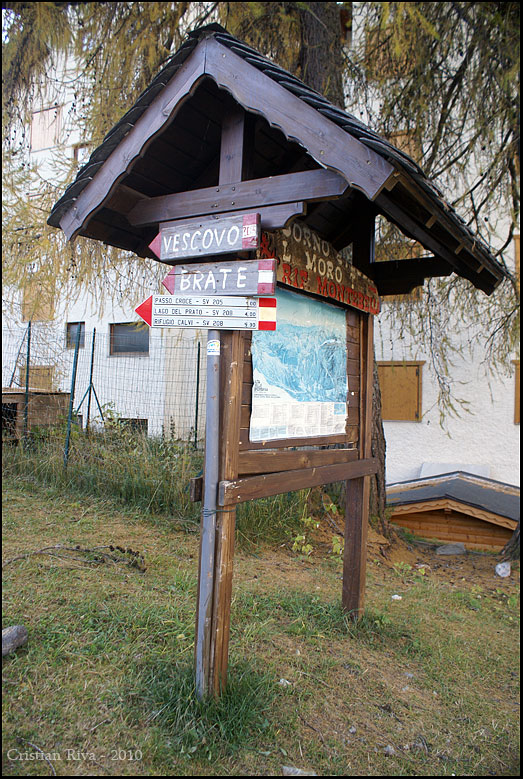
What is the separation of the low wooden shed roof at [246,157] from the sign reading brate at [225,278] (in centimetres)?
24

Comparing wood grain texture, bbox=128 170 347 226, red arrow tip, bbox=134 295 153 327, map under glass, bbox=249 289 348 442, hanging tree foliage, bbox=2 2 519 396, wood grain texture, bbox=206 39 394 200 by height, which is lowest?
map under glass, bbox=249 289 348 442

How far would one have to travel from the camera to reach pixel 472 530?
704 cm

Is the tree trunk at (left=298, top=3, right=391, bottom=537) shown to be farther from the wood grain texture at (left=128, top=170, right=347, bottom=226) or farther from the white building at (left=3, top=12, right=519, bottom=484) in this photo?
the wood grain texture at (left=128, top=170, right=347, bottom=226)

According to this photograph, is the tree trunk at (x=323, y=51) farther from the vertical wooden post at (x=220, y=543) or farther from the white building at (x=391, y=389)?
the vertical wooden post at (x=220, y=543)

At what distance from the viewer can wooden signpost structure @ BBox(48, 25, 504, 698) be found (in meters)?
2.56

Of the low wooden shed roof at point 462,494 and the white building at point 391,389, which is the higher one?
the white building at point 391,389

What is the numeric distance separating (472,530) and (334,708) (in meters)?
4.73

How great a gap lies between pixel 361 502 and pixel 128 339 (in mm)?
9505

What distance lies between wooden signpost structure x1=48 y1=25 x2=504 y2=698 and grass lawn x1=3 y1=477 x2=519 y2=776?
1.07ft

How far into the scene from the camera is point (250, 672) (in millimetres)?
2957

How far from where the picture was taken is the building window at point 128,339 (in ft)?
40.0

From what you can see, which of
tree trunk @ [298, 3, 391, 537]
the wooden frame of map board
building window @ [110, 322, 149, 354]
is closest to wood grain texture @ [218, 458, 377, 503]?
the wooden frame of map board

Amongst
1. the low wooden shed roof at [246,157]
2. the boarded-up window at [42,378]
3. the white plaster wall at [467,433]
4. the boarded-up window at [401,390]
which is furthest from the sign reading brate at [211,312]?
the boarded-up window at [42,378]

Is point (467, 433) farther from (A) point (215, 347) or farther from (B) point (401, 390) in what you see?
(A) point (215, 347)
